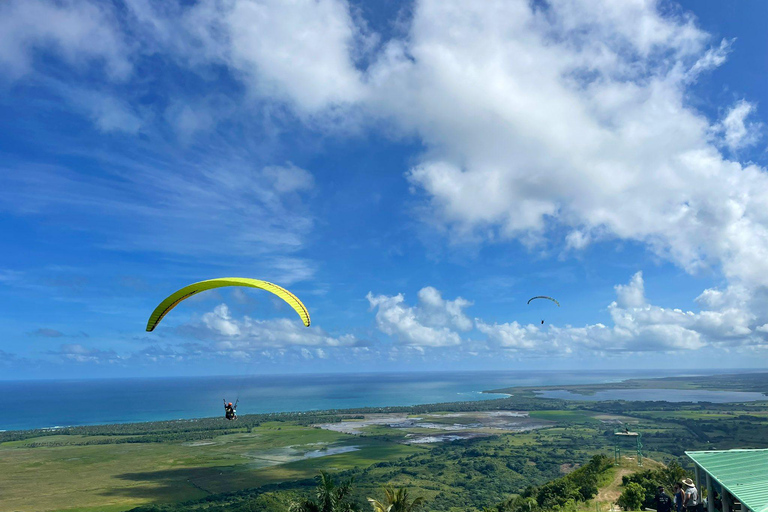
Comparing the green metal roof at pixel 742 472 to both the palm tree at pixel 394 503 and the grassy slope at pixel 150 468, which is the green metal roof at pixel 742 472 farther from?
the grassy slope at pixel 150 468

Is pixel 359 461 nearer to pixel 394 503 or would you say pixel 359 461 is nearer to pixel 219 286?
pixel 394 503

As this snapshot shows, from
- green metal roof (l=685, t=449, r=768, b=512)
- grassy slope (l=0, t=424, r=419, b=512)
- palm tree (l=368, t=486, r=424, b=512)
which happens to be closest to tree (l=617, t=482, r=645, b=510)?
green metal roof (l=685, t=449, r=768, b=512)

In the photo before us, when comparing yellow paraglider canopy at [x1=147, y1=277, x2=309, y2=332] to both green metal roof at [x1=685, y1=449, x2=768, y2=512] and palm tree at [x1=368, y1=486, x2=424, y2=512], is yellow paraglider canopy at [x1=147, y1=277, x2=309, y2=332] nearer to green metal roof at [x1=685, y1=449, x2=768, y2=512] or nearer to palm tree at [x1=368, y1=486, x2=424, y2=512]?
palm tree at [x1=368, y1=486, x2=424, y2=512]

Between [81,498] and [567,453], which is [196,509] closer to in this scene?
[81,498]

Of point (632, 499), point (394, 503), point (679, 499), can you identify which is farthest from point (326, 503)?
point (632, 499)

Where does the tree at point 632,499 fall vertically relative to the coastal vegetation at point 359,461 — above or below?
above

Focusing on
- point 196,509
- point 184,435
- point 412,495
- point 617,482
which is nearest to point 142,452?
point 184,435

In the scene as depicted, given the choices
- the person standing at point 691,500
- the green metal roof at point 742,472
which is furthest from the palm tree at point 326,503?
the green metal roof at point 742,472
